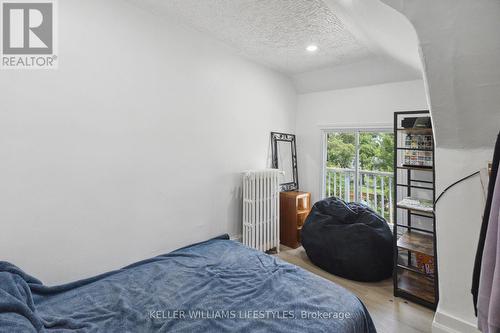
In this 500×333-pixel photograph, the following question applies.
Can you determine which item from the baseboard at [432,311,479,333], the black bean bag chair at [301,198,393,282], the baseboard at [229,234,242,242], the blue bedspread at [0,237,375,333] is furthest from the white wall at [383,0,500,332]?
the baseboard at [229,234,242,242]

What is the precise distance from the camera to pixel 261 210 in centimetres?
302

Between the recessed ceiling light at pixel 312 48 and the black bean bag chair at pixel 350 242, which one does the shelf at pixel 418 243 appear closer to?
the black bean bag chair at pixel 350 242

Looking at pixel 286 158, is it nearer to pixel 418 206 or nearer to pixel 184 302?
pixel 418 206

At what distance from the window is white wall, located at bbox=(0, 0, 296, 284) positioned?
183cm

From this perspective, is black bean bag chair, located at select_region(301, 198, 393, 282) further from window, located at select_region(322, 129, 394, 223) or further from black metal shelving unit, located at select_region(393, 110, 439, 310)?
window, located at select_region(322, 129, 394, 223)

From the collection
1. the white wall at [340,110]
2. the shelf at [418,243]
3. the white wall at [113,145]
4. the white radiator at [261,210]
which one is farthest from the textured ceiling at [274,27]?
the shelf at [418,243]

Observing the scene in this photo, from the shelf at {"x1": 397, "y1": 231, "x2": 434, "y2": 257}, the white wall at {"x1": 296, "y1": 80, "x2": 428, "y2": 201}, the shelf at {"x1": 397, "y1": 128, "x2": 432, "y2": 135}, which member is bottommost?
the shelf at {"x1": 397, "y1": 231, "x2": 434, "y2": 257}

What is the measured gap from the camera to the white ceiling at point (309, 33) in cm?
194

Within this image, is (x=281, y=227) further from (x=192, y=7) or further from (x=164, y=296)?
(x=192, y=7)

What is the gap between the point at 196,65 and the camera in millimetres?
2545

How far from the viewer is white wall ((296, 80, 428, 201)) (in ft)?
9.91

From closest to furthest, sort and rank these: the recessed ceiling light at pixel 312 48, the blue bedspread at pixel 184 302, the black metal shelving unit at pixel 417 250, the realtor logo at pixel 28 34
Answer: the blue bedspread at pixel 184 302 < the realtor logo at pixel 28 34 < the black metal shelving unit at pixel 417 250 < the recessed ceiling light at pixel 312 48

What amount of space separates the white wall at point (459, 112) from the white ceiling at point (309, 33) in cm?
24

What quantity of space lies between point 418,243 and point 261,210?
5.43 feet
